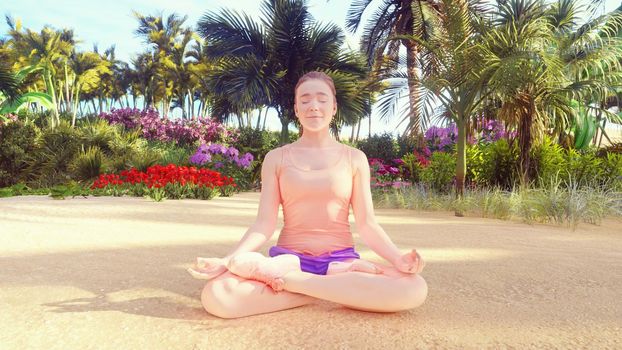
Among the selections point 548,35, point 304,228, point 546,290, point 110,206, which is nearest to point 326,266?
point 304,228

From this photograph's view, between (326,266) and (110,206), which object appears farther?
(110,206)

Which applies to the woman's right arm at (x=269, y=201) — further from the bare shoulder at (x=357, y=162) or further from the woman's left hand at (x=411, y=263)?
the woman's left hand at (x=411, y=263)

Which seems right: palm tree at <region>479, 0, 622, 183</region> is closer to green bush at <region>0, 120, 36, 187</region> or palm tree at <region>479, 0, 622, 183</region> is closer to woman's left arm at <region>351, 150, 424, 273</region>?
woman's left arm at <region>351, 150, 424, 273</region>

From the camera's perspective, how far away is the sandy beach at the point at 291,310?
198cm

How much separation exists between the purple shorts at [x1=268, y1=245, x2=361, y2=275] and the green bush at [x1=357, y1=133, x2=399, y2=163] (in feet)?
42.6


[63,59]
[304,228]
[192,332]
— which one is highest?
[63,59]

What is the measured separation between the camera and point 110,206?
6410mm

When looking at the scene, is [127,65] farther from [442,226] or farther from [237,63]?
[442,226]

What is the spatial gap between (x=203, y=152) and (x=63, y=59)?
104 feet

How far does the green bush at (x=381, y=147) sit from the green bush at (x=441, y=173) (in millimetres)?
5609

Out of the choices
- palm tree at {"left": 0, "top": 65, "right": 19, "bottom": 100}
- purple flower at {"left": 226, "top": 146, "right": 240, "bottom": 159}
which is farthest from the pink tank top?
palm tree at {"left": 0, "top": 65, "right": 19, "bottom": 100}

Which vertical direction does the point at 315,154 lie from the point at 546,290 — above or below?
above

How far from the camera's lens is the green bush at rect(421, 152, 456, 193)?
30.8ft

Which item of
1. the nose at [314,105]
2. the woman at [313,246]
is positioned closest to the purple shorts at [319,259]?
the woman at [313,246]
